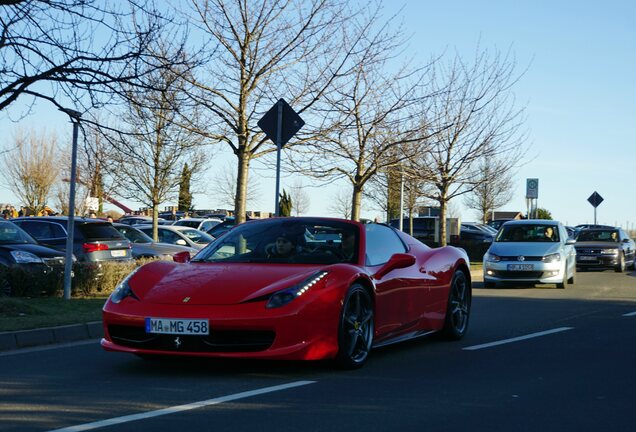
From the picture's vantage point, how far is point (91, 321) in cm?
1059

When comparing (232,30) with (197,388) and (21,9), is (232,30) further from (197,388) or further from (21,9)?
(197,388)

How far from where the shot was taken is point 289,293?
276 inches

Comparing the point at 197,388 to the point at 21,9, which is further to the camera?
the point at 21,9

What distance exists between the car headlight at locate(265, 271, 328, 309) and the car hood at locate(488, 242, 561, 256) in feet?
44.9

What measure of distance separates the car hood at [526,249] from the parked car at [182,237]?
7.89m

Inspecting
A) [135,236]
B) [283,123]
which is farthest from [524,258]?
[135,236]

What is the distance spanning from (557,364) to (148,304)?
3.55 m

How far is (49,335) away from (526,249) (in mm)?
12808

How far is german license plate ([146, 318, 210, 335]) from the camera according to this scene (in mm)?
6843

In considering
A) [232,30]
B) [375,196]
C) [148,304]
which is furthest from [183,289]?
[375,196]

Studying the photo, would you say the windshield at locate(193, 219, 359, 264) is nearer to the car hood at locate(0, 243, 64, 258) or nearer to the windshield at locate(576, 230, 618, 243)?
the car hood at locate(0, 243, 64, 258)

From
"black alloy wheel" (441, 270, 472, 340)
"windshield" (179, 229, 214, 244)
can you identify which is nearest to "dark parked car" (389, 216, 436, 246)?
"windshield" (179, 229, 214, 244)

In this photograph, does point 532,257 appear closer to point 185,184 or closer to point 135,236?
point 135,236

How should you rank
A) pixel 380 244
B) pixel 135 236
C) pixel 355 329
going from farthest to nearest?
pixel 135 236
pixel 380 244
pixel 355 329
